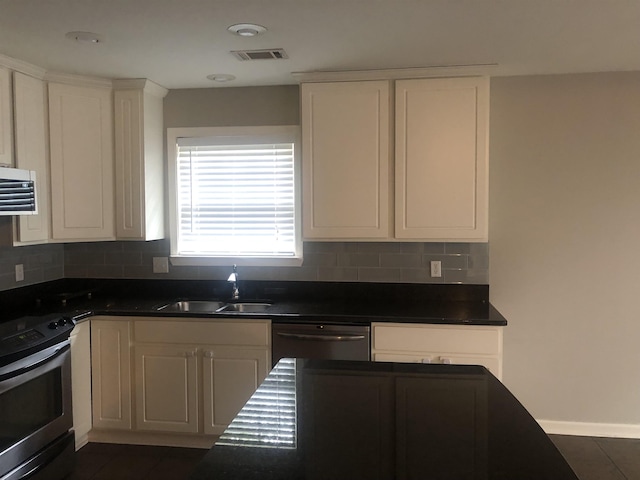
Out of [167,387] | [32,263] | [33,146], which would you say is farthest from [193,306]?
[33,146]

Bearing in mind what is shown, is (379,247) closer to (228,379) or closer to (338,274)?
(338,274)

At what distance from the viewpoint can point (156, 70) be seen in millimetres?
3229

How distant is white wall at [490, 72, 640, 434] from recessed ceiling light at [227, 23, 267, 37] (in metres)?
1.68

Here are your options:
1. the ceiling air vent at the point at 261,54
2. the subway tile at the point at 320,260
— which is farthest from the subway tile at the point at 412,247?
the ceiling air vent at the point at 261,54

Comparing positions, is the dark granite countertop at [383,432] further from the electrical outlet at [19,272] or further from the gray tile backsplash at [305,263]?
the electrical outlet at [19,272]

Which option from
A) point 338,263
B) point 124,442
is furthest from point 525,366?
point 124,442

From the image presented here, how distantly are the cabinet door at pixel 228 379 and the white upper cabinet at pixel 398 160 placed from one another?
0.84 metres

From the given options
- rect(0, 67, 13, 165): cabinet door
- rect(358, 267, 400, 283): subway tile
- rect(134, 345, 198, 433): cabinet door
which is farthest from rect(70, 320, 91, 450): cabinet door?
rect(358, 267, 400, 283): subway tile

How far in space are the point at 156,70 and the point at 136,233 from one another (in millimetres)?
1067

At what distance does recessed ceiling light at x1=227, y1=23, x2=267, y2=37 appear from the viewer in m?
2.46

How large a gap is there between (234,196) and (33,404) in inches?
70.4

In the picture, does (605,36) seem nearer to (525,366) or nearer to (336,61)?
(336,61)

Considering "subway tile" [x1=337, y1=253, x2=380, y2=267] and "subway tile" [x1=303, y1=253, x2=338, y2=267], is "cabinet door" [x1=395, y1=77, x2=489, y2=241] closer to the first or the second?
"subway tile" [x1=337, y1=253, x2=380, y2=267]

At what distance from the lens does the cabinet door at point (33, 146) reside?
3.06 m
